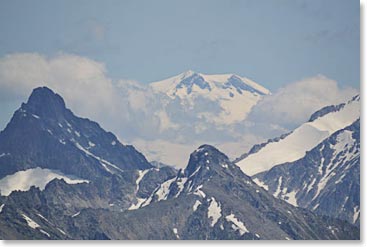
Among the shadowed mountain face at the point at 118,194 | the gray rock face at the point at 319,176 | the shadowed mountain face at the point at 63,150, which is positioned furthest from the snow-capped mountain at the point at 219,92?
the gray rock face at the point at 319,176

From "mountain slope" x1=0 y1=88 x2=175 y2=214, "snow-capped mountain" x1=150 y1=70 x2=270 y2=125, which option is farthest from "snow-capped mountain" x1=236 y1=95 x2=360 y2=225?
"snow-capped mountain" x1=150 y1=70 x2=270 y2=125

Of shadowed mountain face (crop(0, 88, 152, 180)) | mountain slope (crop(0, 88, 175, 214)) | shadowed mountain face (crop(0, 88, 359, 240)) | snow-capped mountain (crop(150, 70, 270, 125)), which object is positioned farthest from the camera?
shadowed mountain face (crop(0, 88, 152, 180))

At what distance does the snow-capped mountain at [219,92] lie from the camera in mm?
38031

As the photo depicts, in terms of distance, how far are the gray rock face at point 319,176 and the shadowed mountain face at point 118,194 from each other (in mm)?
36014

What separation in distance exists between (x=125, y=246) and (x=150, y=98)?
510 inches

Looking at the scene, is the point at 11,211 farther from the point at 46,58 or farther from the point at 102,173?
the point at 102,173

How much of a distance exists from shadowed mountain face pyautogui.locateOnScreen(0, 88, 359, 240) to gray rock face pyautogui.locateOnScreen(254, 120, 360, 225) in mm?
36014

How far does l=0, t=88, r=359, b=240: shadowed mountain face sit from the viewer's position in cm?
8943

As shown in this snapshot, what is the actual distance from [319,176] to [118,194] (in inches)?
2137

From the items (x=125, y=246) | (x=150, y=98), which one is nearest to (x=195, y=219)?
(x=150, y=98)

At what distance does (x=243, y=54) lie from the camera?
3616 cm

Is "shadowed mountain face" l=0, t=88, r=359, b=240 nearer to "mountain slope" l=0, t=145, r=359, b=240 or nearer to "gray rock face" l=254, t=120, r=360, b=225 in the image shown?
"mountain slope" l=0, t=145, r=359, b=240

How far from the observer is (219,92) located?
47.7 meters

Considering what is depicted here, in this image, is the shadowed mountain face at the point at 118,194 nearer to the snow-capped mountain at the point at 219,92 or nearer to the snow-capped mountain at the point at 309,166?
the snow-capped mountain at the point at 219,92
